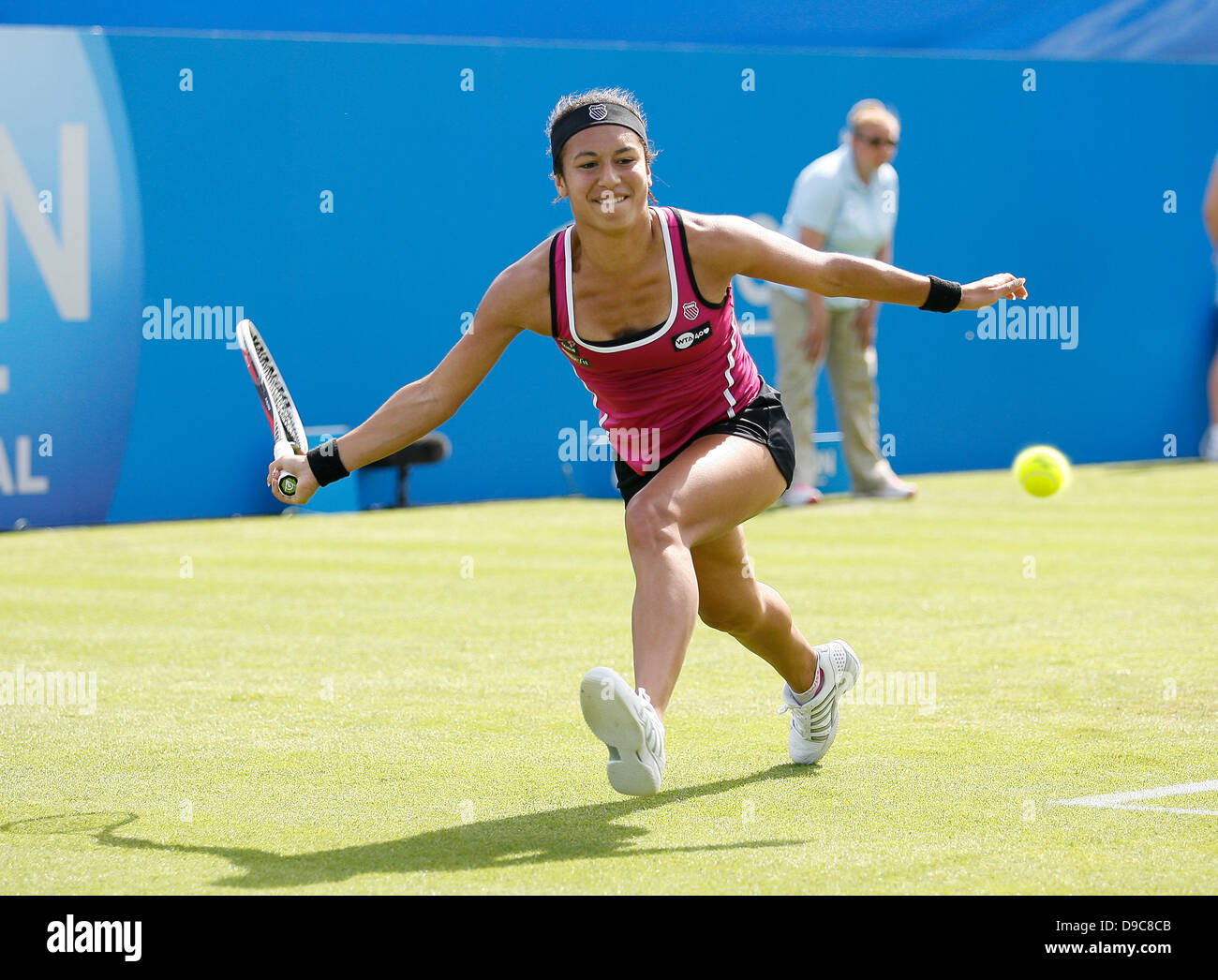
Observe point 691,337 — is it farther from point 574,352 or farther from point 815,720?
point 815,720

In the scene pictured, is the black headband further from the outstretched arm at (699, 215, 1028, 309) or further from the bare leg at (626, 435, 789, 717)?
the bare leg at (626, 435, 789, 717)

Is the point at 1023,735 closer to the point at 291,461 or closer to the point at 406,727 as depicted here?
the point at 406,727

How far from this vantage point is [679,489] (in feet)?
15.3

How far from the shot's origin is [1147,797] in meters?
4.73

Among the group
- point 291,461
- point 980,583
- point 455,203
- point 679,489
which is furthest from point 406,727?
point 455,203

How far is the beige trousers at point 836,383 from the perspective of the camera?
1330 cm

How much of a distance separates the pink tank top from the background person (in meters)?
7.60

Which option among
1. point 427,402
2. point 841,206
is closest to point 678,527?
point 427,402

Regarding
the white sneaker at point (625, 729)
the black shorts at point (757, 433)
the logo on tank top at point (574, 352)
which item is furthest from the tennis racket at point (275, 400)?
the white sneaker at point (625, 729)

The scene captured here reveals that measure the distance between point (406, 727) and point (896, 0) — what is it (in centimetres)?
1454

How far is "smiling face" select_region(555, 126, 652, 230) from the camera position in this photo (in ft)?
15.4

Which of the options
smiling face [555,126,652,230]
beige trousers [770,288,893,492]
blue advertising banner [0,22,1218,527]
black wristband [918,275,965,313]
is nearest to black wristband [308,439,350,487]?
smiling face [555,126,652,230]

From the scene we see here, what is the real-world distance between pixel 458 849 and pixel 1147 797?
187cm

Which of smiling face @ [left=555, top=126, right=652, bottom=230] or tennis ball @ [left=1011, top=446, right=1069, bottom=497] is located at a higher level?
smiling face @ [left=555, top=126, right=652, bottom=230]
